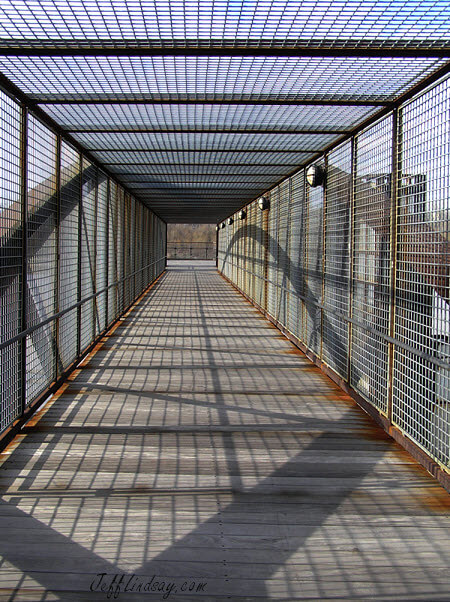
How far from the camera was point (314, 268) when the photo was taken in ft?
22.0

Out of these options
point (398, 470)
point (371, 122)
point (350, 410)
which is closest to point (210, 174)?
point (371, 122)

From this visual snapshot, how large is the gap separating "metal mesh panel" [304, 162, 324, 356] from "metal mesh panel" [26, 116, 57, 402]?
2.76 metres

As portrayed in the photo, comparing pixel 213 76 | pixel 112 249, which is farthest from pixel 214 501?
pixel 112 249

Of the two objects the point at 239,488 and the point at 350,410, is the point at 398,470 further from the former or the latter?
the point at 350,410

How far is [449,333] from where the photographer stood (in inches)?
118

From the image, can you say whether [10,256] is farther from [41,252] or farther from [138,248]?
[138,248]

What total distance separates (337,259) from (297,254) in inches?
77.2

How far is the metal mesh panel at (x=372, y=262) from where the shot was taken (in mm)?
4223

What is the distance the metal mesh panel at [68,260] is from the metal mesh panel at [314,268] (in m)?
2.55

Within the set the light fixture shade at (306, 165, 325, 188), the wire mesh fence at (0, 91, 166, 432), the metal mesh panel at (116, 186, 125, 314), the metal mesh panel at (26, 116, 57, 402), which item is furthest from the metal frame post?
the metal mesh panel at (116, 186, 125, 314)

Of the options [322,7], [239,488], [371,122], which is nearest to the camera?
[322,7]

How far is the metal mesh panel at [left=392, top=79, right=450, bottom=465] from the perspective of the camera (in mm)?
3141

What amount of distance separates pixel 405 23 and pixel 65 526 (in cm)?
286

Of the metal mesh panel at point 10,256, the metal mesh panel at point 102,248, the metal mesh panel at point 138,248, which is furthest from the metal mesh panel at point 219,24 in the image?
the metal mesh panel at point 138,248
